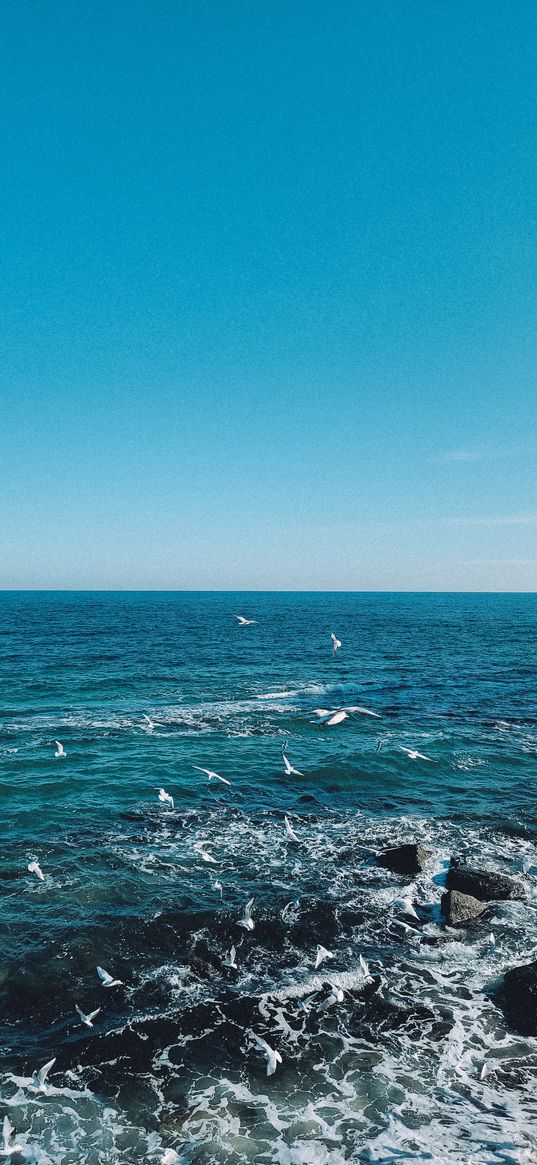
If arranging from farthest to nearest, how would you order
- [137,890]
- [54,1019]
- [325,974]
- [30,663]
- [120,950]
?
[30,663], [137,890], [120,950], [325,974], [54,1019]

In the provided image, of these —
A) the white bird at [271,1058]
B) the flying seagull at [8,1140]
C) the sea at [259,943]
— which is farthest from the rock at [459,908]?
the flying seagull at [8,1140]

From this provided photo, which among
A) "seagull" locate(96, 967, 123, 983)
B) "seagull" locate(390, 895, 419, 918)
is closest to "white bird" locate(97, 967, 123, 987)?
"seagull" locate(96, 967, 123, 983)

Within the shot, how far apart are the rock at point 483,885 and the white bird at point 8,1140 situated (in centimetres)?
1287

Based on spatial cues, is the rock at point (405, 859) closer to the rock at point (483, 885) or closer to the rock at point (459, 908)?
the rock at point (483, 885)

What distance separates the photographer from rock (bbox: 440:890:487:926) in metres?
16.3

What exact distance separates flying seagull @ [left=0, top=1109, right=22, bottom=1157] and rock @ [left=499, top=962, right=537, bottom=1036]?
10.3m

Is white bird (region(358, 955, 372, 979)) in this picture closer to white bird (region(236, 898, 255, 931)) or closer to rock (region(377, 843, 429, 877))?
white bird (region(236, 898, 255, 931))

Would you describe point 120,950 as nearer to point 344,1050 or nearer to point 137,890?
point 137,890

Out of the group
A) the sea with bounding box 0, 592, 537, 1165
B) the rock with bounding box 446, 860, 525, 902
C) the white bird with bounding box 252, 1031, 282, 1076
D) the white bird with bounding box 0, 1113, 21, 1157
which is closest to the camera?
the white bird with bounding box 0, 1113, 21, 1157

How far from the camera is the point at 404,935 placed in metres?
15.7

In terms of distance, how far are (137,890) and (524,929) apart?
11484 millimetres

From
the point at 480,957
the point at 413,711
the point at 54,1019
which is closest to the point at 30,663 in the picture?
the point at 413,711

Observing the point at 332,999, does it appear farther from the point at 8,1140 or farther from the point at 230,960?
the point at 8,1140

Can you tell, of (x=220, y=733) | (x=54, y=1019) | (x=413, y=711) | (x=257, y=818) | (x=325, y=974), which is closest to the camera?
(x=54, y=1019)
